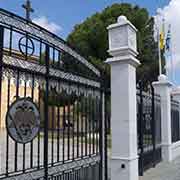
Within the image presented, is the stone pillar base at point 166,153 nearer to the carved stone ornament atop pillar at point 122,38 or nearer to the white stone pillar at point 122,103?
the white stone pillar at point 122,103

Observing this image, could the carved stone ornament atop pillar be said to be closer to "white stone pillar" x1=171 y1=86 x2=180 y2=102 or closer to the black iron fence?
the black iron fence

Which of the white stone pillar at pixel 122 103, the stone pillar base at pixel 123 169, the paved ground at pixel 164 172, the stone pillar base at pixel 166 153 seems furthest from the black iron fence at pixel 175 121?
the stone pillar base at pixel 123 169

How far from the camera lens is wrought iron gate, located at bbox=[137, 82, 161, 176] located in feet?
28.7

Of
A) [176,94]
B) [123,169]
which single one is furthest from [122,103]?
[176,94]

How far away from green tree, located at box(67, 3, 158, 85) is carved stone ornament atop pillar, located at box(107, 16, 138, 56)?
13398mm

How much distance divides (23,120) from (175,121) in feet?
35.5

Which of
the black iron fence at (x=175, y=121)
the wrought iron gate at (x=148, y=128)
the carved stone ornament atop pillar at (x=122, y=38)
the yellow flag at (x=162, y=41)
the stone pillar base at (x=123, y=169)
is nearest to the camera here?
the stone pillar base at (x=123, y=169)

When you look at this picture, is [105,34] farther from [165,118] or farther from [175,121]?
[165,118]

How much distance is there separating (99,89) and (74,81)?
111 centimetres

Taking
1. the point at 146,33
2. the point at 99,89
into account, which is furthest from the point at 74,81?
the point at 146,33

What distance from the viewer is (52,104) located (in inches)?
201

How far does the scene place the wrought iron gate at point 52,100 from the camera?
4047 mm

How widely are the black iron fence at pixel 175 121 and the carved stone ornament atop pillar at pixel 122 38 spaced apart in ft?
23.3

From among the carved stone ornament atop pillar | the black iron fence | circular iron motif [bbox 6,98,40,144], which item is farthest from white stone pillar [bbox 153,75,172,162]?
circular iron motif [bbox 6,98,40,144]
